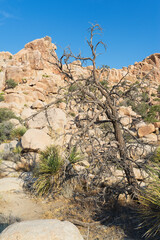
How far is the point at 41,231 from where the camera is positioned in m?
2.94

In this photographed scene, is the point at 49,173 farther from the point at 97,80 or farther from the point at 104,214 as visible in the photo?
the point at 97,80

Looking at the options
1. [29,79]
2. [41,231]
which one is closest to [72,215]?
[41,231]

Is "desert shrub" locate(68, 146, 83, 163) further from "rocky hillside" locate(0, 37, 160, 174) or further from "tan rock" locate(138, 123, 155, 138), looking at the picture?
"tan rock" locate(138, 123, 155, 138)

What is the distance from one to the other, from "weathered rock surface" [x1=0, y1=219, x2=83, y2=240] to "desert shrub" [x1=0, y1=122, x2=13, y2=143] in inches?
439

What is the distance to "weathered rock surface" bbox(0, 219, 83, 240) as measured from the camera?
2852mm

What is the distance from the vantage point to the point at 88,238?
365cm

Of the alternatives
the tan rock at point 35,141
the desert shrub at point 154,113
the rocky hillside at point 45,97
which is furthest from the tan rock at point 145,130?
the tan rock at point 35,141

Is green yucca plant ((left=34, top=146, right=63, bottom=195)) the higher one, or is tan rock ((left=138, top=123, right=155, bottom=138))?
tan rock ((left=138, top=123, right=155, bottom=138))

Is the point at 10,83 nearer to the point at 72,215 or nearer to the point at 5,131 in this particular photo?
the point at 5,131

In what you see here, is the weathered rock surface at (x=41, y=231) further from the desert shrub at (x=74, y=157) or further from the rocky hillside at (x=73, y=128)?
the desert shrub at (x=74, y=157)

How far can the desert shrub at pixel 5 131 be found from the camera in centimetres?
1334

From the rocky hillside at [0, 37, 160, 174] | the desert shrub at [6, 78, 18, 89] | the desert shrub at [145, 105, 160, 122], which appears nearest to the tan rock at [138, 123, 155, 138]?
the rocky hillside at [0, 37, 160, 174]

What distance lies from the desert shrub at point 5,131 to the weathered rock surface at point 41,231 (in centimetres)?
1115

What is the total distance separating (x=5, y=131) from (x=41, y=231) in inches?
470
